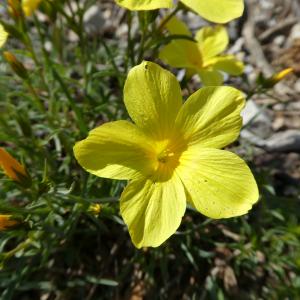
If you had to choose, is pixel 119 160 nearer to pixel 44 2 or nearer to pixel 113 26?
pixel 44 2

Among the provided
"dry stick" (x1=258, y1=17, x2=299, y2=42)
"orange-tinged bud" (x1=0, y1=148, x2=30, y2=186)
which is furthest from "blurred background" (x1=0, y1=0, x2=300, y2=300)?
"dry stick" (x1=258, y1=17, x2=299, y2=42)

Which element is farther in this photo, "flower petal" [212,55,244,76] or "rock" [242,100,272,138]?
"rock" [242,100,272,138]

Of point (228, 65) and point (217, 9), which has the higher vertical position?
point (217, 9)

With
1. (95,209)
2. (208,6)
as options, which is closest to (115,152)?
(95,209)

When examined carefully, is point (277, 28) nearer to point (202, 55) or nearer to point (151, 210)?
point (202, 55)

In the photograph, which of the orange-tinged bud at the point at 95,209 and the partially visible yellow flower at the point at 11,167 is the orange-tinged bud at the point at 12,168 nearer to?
the partially visible yellow flower at the point at 11,167

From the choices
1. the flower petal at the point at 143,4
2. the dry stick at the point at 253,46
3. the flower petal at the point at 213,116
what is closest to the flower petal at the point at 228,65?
the flower petal at the point at 213,116

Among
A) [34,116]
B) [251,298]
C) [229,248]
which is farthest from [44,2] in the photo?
[251,298]

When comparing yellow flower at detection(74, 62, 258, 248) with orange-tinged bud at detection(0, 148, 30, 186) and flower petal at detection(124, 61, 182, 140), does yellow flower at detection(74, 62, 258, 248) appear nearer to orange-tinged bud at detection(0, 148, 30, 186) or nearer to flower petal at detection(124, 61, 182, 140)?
flower petal at detection(124, 61, 182, 140)
